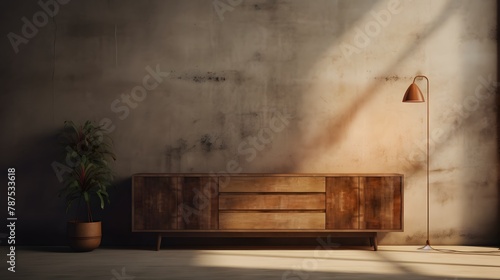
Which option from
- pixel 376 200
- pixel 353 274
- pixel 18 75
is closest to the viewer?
pixel 353 274

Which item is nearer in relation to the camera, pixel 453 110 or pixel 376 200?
pixel 376 200

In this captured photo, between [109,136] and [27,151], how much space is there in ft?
2.75

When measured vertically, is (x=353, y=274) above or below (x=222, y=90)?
below

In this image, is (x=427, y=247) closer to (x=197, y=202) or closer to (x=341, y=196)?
(x=341, y=196)

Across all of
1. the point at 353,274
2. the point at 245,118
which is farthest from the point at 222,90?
the point at 353,274

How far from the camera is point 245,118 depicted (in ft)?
18.2

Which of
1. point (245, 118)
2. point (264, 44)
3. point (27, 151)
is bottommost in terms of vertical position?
point (27, 151)

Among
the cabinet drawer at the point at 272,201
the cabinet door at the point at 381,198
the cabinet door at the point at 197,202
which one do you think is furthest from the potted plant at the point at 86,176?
the cabinet door at the point at 381,198

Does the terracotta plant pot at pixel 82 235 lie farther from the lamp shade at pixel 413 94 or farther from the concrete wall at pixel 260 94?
the lamp shade at pixel 413 94

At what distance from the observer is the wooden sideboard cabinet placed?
5.11 metres

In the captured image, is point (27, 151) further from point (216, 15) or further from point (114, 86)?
point (216, 15)

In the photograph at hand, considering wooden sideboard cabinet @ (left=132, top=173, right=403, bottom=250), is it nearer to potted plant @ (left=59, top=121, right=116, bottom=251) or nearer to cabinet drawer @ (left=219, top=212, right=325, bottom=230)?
cabinet drawer @ (left=219, top=212, right=325, bottom=230)

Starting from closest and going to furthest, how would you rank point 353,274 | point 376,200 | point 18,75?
point 353,274
point 376,200
point 18,75

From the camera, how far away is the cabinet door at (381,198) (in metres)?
5.14
